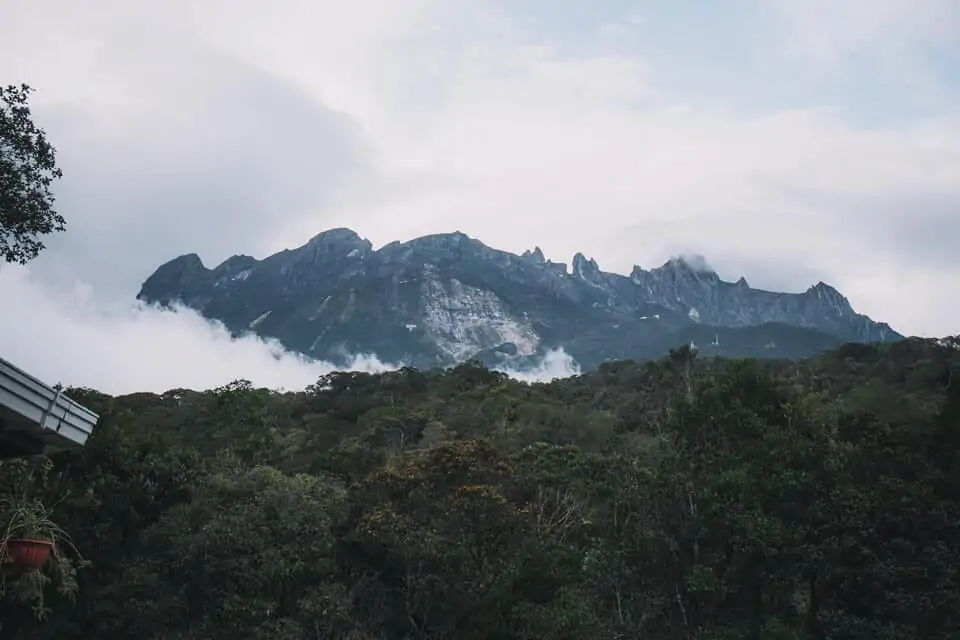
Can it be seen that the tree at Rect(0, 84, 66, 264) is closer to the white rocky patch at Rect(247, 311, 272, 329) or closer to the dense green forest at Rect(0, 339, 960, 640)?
the dense green forest at Rect(0, 339, 960, 640)

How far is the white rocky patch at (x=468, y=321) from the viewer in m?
124

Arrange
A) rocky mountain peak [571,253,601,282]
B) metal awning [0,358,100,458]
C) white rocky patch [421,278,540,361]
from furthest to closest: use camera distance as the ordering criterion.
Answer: rocky mountain peak [571,253,601,282], white rocky patch [421,278,540,361], metal awning [0,358,100,458]

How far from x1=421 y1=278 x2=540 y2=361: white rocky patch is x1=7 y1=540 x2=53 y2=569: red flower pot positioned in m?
115

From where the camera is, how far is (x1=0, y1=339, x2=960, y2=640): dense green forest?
13.0m

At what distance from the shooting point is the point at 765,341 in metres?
112

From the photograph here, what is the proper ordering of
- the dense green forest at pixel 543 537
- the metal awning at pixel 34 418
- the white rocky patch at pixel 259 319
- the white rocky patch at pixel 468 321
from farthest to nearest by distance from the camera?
the white rocky patch at pixel 259 319 → the white rocky patch at pixel 468 321 → the dense green forest at pixel 543 537 → the metal awning at pixel 34 418

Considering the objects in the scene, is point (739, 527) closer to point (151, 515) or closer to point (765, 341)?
point (151, 515)

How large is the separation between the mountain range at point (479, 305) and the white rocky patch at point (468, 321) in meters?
0.19

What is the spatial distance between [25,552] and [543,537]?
1412cm

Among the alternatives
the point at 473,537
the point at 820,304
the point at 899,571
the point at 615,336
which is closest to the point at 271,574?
the point at 473,537

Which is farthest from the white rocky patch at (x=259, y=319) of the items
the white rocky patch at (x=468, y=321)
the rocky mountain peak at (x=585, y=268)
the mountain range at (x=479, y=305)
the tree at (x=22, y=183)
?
the tree at (x=22, y=183)

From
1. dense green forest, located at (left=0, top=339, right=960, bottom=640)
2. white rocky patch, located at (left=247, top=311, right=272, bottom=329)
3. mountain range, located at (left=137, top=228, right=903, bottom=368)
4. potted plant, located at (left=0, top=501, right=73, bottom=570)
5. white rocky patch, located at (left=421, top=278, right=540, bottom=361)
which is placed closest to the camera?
potted plant, located at (left=0, top=501, right=73, bottom=570)

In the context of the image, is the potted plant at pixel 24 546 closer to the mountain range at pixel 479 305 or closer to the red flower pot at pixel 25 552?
the red flower pot at pixel 25 552

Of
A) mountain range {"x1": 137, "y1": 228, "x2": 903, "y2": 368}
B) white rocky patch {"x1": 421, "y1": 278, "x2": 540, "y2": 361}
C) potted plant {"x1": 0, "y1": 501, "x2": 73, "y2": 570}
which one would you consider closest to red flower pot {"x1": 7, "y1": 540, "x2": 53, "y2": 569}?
potted plant {"x1": 0, "y1": 501, "x2": 73, "y2": 570}
